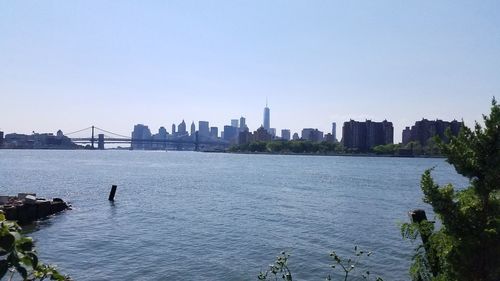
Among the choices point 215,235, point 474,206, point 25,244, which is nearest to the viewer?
point 25,244

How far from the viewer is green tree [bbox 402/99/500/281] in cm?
705

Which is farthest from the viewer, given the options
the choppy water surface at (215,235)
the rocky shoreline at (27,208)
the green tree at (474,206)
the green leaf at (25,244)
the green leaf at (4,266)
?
the rocky shoreline at (27,208)

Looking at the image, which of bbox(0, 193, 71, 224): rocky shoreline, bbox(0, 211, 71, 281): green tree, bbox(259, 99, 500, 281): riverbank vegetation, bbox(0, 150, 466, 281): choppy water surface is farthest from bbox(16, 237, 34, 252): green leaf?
bbox(0, 193, 71, 224): rocky shoreline

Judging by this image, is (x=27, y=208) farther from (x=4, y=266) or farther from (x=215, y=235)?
(x=4, y=266)

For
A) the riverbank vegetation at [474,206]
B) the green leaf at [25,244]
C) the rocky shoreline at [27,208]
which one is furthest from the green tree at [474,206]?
the rocky shoreline at [27,208]

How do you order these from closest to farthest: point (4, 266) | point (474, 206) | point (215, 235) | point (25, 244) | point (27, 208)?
point (4, 266), point (25, 244), point (474, 206), point (215, 235), point (27, 208)

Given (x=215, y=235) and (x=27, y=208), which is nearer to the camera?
(x=215, y=235)

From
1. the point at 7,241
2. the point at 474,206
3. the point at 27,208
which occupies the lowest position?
the point at 27,208

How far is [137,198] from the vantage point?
46875 mm

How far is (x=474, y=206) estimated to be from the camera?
7.23 metres

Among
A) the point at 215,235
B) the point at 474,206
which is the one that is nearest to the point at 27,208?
the point at 215,235

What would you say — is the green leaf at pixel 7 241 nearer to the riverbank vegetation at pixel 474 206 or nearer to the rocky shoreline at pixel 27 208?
the riverbank vegetation at pixel 474 206

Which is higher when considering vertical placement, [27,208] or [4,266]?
[4,266]

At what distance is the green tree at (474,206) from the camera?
7.05m
